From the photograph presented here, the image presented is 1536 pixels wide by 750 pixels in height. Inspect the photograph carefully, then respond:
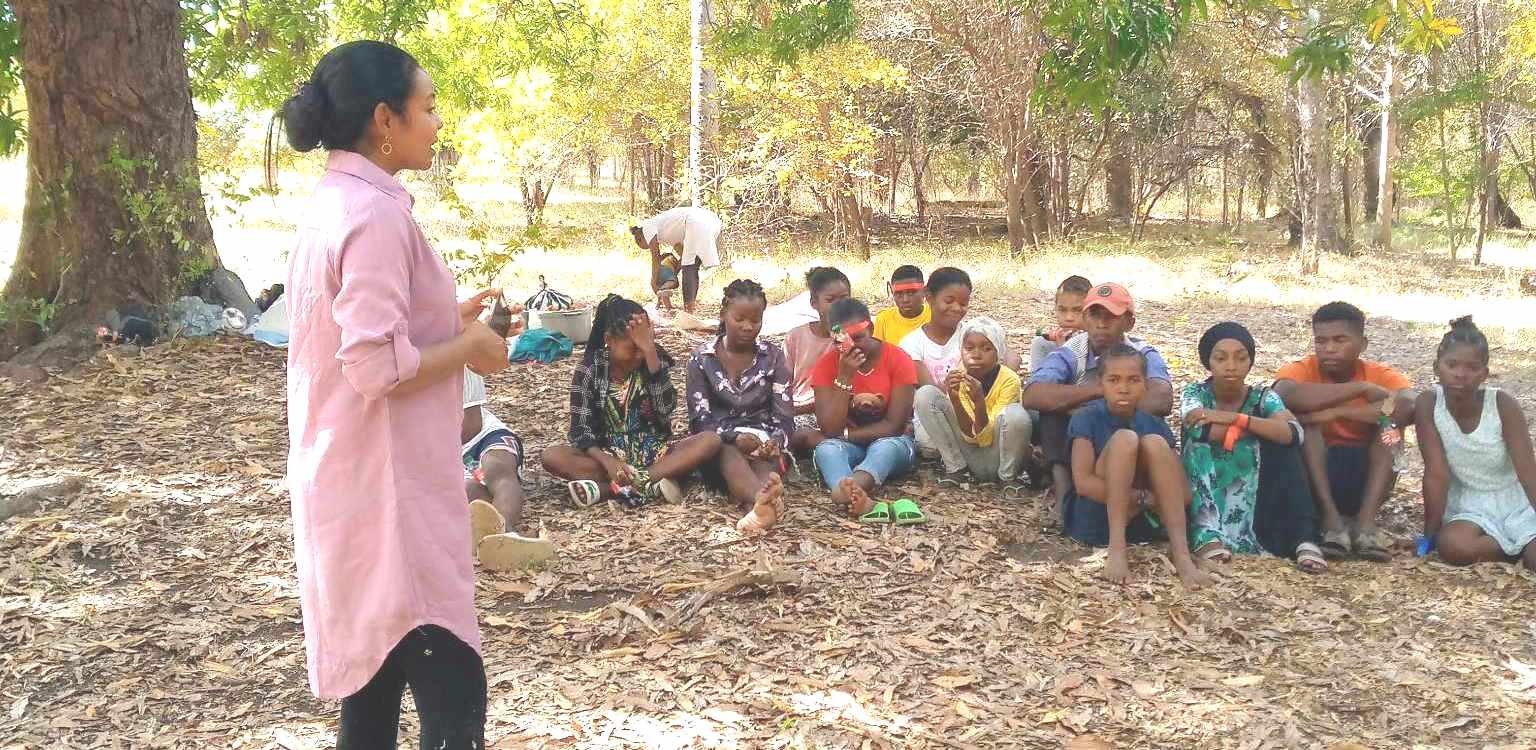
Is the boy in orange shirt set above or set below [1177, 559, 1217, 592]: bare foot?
above

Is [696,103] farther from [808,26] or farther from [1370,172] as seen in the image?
[1370,172]

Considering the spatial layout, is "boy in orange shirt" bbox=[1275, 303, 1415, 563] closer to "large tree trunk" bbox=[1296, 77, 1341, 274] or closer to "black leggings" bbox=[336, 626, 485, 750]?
"black leggings" bbox=[336, 626, 485, 750]

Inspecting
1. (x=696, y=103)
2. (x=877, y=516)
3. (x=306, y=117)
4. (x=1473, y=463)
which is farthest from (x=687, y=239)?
(x=306, y=117)

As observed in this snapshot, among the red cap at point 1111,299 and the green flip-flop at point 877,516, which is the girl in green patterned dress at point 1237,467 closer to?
the red cap at point 1111,299

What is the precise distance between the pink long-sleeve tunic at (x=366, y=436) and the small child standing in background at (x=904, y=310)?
3882 mm

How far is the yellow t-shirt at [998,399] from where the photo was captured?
16.4 feet

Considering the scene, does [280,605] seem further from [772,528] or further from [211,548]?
[772,528]

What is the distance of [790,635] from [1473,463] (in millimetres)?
2697

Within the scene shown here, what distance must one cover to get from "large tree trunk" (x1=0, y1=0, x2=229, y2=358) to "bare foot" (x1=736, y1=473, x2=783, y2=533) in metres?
4.29

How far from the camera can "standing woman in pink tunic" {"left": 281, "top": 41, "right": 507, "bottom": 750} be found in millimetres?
1856

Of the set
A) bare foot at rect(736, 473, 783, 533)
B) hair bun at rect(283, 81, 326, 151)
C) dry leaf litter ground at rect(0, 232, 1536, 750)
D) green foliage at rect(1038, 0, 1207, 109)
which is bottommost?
dry leaf litter ground at rect(0, 232, 1536, 750)

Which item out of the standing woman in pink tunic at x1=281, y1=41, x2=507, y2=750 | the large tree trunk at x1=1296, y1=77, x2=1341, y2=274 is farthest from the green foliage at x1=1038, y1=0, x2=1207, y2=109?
the large tree trunk at x1=1296, y1=77, x2=1341, y2=274

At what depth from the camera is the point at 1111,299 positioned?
15.0 feet

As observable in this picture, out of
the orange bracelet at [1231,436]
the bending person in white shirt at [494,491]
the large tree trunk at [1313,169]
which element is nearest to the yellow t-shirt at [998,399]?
the orange bracelet at [1231,436]
